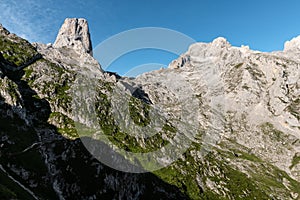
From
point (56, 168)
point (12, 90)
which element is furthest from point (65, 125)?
point (56, 168)

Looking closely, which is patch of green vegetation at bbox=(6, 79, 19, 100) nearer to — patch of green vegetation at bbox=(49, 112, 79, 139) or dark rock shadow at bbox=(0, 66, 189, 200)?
dark rock shadow at bbox=(0, 66, 189, 200)

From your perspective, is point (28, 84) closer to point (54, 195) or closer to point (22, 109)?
point (22, 109)

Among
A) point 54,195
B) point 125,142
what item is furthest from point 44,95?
point 54,195

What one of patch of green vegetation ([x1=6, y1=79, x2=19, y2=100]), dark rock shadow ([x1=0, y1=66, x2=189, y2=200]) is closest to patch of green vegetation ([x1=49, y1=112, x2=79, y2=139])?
Result: dark rock shadow ([x1=0, y1=66, x2=189, y2=200])

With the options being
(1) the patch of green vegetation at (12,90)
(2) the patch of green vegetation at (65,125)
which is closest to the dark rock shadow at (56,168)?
(2) the patch of green vegetation at (65,125)

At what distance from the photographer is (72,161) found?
128375mm

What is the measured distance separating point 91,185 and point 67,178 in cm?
1211

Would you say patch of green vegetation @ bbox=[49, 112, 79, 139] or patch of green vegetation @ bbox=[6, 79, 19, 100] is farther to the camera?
patch of green vegetation @ bbox=[49, 112, 79, 139]

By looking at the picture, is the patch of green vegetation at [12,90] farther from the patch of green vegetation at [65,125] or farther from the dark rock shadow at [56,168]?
the patch of green vegetation at [65,125]

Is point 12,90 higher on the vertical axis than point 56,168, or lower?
higher

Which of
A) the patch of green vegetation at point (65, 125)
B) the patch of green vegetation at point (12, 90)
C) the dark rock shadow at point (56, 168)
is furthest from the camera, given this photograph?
the patch of green vegetation at point (65, 125)

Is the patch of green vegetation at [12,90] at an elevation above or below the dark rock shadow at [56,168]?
above

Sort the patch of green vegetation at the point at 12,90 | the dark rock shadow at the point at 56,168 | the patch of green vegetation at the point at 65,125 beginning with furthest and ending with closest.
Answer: the patch of green vegetation at the point at 65,125 < the patch of green vegetation at the point at 12,90 < the dark rock shadow at the point at 56,168

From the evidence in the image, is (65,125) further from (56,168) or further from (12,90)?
(56,168)
